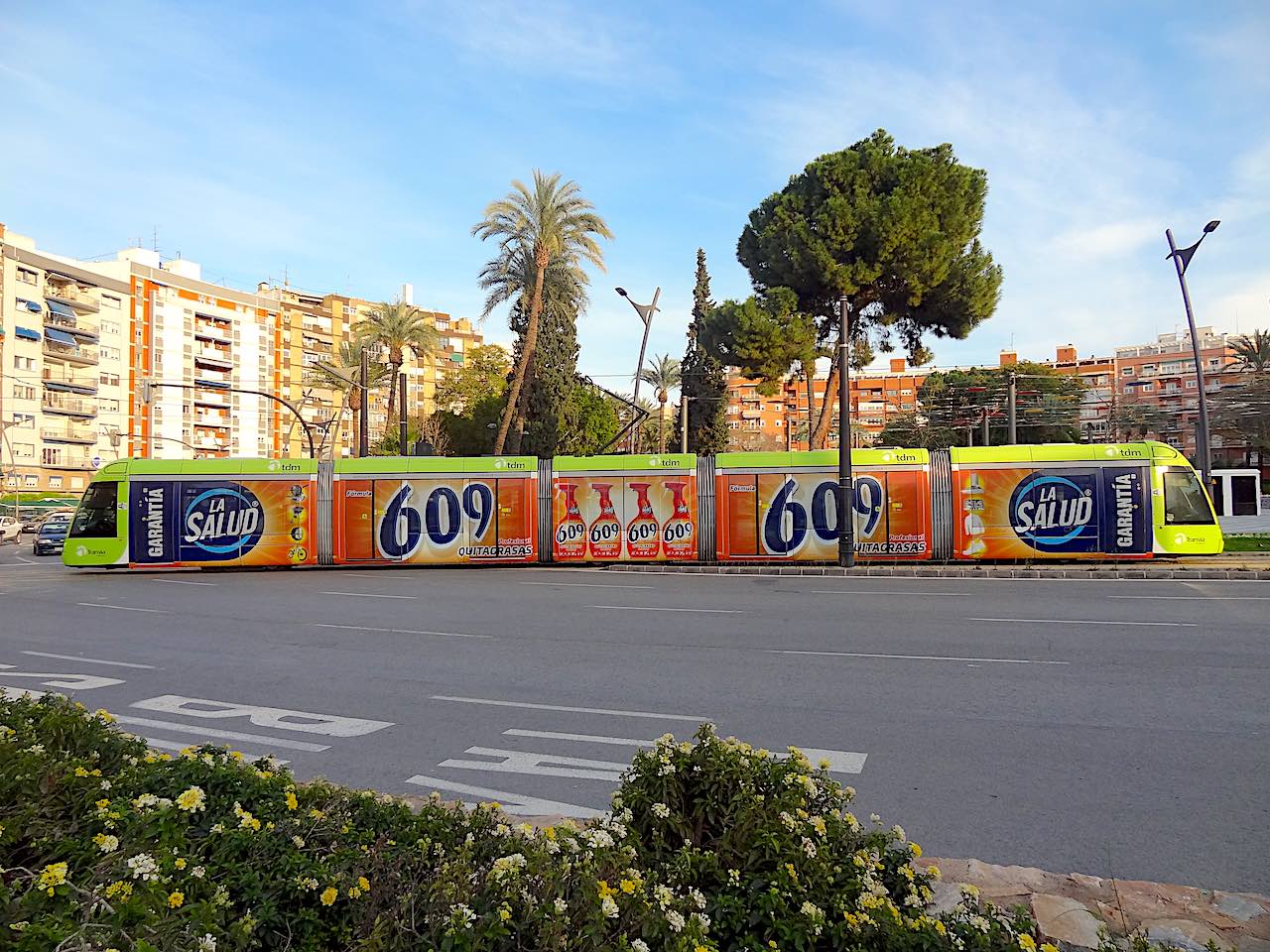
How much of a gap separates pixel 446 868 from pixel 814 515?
21.6 meters

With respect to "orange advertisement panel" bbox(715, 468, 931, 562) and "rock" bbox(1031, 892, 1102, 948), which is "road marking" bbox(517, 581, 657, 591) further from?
"rock" bbox(1031, 892, 1102, 948)

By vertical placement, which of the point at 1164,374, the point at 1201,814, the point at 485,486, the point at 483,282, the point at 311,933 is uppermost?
the point at 1164,374

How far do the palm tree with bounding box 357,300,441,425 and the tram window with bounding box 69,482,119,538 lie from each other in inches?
886

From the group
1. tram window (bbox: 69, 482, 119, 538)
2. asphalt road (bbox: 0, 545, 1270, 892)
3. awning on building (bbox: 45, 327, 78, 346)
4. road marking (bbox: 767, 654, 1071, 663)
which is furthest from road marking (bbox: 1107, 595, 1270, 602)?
awning on building (bbox: 45, 327, 78, 346)

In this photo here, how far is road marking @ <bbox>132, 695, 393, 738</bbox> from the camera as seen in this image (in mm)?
7043

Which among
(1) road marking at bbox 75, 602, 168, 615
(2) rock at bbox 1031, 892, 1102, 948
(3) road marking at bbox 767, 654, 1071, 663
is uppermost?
(2) rock at bbox 1031, 892, 1102, 948

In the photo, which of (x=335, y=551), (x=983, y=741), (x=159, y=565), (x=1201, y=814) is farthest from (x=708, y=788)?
(x=159, y=565)

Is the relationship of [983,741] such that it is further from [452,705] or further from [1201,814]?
[452,705]

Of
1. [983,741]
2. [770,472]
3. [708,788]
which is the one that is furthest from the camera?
[770,472]

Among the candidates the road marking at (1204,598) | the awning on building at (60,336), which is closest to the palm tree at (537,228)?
the road marking at (1204,598)

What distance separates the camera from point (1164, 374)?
116 m

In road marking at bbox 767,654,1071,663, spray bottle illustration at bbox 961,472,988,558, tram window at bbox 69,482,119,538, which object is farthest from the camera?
tram window at bbox 69,482,119,538

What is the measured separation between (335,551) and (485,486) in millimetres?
4539

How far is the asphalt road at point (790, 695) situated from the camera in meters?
5.10
